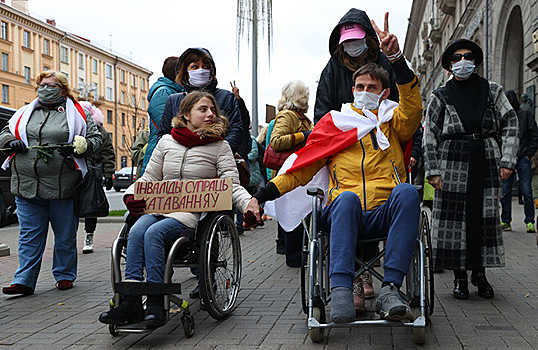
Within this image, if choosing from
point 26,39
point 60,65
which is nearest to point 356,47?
point 26,39

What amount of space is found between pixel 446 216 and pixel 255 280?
195cm

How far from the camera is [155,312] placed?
3.74 m

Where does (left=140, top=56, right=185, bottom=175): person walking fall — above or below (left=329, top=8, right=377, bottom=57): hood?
below

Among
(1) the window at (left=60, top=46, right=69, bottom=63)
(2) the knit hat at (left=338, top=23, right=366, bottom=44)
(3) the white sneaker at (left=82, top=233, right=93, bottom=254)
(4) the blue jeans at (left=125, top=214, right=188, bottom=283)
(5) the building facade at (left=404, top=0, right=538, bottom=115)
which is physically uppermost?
(1) the window at (left=60, top=46, right=69, bottom=63)

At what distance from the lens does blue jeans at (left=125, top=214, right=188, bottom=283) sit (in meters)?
3.87

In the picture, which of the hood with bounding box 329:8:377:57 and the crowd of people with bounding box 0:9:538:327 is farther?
the hood with bounding box 329:8:377:57

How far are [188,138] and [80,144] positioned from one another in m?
1.53

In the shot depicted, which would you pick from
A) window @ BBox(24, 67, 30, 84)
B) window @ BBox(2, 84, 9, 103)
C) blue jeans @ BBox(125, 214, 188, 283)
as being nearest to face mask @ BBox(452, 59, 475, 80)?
blue jeans @ BBox(125, 214, 188, 283)

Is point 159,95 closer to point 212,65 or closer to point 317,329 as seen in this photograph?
point 212,65

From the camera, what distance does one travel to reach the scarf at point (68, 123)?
5729 mm

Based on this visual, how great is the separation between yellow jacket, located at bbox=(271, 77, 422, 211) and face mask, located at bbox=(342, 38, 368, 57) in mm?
874

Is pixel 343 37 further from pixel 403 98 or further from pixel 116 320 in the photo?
pixel 116 320

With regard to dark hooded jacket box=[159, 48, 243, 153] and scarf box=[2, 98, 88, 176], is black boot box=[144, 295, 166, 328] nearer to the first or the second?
dark hooded jacket box=[159, 48, 243, 153]

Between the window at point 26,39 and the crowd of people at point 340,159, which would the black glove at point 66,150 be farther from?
the window at point 26,39
